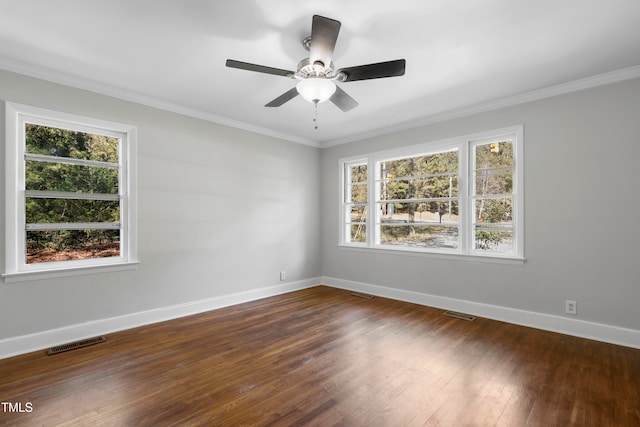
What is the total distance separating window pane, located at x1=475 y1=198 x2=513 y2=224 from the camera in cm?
379

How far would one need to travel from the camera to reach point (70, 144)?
3.25 meters

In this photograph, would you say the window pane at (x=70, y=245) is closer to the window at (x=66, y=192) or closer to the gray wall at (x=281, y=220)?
the window at (x=66, y=192)

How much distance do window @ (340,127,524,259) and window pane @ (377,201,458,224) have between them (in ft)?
0.04

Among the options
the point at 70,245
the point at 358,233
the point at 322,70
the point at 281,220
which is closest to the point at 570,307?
the point at 358,233

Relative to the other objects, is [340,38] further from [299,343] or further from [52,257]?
[52,257]

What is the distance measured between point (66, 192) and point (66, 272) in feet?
2.74

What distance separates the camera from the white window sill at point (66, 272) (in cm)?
284

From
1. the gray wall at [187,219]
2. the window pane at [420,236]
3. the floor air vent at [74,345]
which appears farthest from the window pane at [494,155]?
the floor air vent at [74,345]

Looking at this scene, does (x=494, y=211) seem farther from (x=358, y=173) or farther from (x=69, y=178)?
(x=69, y=178)

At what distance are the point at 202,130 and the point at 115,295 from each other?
2.29 metres

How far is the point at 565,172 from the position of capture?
10.9 feet

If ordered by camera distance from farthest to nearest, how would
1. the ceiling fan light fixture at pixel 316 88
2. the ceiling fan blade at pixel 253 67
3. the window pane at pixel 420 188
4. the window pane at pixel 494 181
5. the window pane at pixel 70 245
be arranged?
the window pane at pixel 420 188, the window pane at pixel 494 181, the window pane at pixel 70 245, the ceiling fan light fixture at pixel 316 88, the ceiling fan blade at pixel 253 67

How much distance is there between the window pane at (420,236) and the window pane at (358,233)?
327 mm

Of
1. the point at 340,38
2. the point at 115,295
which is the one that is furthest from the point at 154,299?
the point at 340,38
